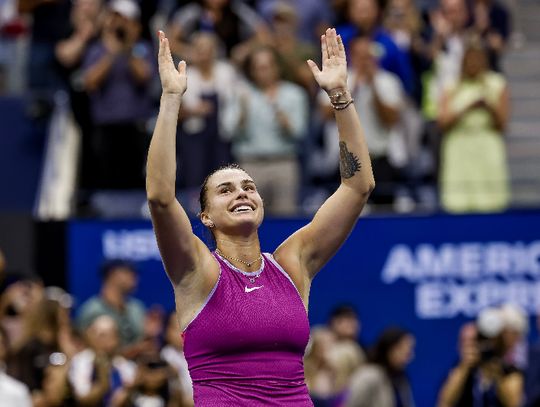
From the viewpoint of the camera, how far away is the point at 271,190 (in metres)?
12.4

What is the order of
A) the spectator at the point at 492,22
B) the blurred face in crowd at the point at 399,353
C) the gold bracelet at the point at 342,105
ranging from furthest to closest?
the spectator at the point at 492,22 < the blurred face in crowd at the point at 399,353 < the gold bracelet at the point at 342,105

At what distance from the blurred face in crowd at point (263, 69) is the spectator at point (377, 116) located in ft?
1.80

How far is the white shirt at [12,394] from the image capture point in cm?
901

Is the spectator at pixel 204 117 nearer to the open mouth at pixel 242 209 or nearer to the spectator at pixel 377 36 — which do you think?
the spectator at pixel 377 36

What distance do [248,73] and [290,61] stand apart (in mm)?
513

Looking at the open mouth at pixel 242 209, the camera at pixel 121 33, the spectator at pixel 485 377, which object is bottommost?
the spectator at pixel 485 377

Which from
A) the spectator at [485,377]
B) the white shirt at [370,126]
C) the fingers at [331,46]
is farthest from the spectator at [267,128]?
the fingers at [331,46]

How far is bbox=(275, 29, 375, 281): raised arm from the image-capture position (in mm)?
5988

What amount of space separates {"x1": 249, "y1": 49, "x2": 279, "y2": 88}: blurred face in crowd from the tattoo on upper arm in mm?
6264

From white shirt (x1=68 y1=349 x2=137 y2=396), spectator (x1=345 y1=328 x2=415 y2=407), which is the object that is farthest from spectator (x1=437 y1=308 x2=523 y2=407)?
white shirt (x1=68 y1=349 x2=137 y2=396)

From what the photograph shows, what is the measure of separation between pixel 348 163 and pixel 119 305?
18.2 feet

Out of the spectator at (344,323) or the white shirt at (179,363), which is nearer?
the white shirt at (179,363)

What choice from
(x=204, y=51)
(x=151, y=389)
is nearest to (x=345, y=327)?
(x=151, y=389)

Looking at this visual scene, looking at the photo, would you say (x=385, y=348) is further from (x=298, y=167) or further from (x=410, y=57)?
(x=410, y=57)
